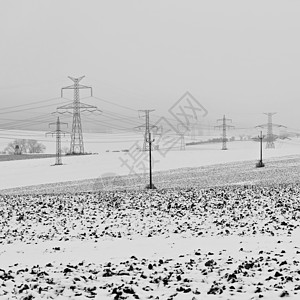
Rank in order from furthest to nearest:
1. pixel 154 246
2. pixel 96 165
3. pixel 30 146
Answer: pixel 30 146, pixel 96 165, pixel 154 246

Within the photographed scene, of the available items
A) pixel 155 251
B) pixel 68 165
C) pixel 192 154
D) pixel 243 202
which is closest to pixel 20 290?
pixel 155 251

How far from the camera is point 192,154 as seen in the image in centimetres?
11069

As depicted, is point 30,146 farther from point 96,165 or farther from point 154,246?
point 154,246

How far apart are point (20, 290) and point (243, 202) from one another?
18980 mm

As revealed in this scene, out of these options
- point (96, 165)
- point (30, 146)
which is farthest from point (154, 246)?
point (30, 146)

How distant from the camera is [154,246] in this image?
18.0 meters

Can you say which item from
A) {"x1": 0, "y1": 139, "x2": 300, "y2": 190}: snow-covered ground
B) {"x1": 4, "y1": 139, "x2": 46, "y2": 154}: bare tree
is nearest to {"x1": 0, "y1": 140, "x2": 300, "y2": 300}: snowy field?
{"x1": 0, "y1": 139, "x2": 300, "y2": 190}: snow-covered ground

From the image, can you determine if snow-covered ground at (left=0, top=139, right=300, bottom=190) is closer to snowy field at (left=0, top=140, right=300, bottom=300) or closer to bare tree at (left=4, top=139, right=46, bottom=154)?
snowy field at (left=0, top=140, right=300, bottom=300)

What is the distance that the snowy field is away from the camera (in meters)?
10.8

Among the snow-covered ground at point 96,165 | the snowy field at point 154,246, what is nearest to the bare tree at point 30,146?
the snow-covered ground at point 96,165

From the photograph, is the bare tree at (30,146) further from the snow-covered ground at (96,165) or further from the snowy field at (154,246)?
the snowy field at (154,246)

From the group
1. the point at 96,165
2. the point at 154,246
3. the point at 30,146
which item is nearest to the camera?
the point at 154,246

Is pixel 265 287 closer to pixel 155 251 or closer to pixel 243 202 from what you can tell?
pixel 155 251

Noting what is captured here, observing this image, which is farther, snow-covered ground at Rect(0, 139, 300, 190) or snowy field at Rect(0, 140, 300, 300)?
snow-covered ground at Rect(0, 139, 300, 190)
